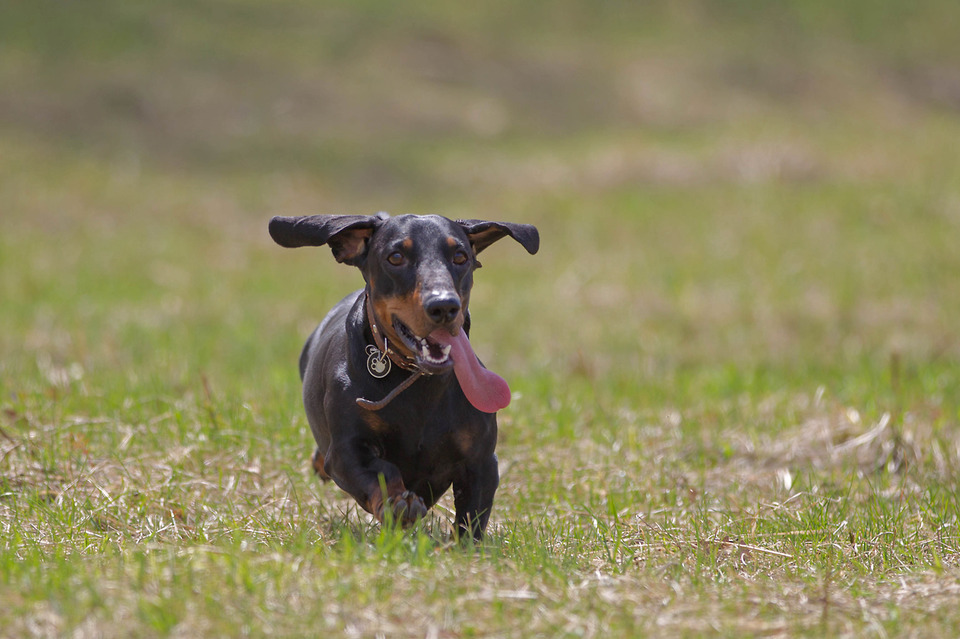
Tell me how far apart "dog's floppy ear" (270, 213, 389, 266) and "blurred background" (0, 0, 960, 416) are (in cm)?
290

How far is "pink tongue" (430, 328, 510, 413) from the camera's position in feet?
12.9

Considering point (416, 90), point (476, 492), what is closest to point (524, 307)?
point (476, 492)

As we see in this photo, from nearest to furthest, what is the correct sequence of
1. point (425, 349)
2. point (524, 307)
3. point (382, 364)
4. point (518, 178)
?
1. point (425, 349)
2. point (382, 364)
3. point (524, 307)
4. point (518, 178)

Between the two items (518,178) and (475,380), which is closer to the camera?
(475,380)

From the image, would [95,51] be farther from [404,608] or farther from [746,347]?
[404,608]

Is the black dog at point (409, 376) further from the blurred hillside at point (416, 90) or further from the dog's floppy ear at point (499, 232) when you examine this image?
the blurred hillside at point (416, 90)

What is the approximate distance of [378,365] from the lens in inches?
164

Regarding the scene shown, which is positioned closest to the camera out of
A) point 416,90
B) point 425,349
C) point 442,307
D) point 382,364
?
point 442,307

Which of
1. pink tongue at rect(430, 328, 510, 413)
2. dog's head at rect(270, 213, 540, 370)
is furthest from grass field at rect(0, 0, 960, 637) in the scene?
dog's head at rect(270, 213, 540, 370)

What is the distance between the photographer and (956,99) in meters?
27.9

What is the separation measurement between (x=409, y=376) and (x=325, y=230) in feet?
2.05

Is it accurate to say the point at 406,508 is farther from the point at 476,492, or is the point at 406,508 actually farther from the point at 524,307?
the point at 524,307

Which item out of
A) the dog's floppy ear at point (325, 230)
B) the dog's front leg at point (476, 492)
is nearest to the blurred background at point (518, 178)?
the dog's floppy ear at point (325, 230)

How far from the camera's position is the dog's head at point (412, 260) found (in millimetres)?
3852
